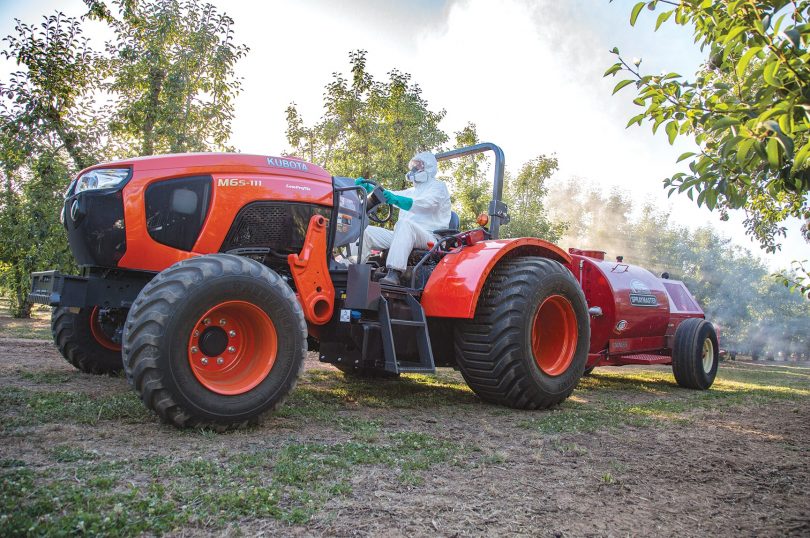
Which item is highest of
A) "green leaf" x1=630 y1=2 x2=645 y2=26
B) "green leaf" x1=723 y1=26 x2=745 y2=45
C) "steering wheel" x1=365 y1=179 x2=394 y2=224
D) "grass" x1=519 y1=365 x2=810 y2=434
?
"green leaf" x1=630 y1=2 x2=645 y2=26

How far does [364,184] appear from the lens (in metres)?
5.16

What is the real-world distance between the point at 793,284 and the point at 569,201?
1992 inches

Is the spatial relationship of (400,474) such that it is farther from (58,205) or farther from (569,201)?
(569,201)

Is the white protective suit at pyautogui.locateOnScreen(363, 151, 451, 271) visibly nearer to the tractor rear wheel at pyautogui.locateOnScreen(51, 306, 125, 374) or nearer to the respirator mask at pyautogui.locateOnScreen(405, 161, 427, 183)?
the respirator mask at pyautogui.locateOnScreen(405, 161, 427, 183)

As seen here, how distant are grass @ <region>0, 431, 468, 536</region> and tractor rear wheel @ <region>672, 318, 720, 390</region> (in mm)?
5360

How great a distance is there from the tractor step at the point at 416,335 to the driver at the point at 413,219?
322 millimetres

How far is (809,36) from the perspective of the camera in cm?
237

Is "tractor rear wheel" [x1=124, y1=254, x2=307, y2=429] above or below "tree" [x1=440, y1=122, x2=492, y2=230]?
below


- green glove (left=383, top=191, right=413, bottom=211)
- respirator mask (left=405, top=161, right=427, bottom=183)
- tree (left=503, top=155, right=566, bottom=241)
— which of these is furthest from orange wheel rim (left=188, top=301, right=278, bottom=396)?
tree (left=503, top=155, right=566, bottom=241)

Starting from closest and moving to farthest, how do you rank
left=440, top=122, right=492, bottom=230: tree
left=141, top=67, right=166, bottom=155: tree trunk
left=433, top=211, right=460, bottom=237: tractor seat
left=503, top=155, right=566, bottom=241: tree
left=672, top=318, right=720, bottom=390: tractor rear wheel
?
left=433, top=211, right=460, bottom=237: tractor seat < left=672, top=318, right=720, bottom=390: tractor rear wheel < left=141, top=67, right=166, bottom=155: tree trunk < left=440, top=122, right=492, bottom=230: tree < left=503, top=155, right=566, bottom=241: tree

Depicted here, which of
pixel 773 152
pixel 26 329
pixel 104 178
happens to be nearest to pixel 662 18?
pixel 773 152

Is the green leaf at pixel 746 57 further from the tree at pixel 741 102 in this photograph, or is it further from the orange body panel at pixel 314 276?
the orange body panel at pixel 314 276

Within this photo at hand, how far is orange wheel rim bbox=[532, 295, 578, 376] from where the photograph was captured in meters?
5.28

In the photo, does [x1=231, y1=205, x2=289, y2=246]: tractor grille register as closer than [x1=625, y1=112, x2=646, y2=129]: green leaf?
No
